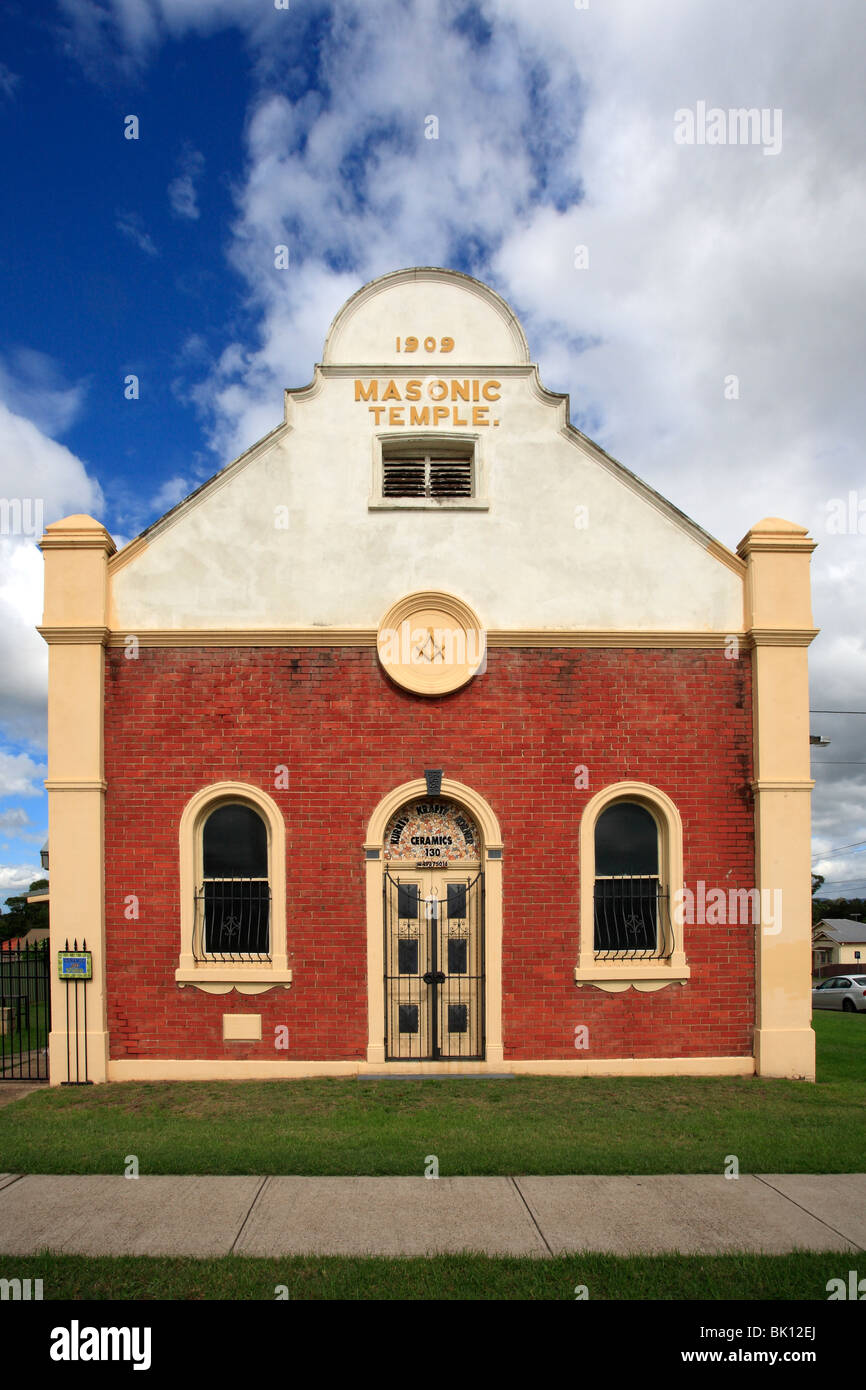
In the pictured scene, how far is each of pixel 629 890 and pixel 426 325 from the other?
7.33 m

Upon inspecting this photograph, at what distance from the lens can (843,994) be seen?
93.8 feet

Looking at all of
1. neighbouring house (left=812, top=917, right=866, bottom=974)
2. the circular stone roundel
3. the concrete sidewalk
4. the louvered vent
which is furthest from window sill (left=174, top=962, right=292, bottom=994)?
neighbouring house (left=812, top=917, right=866, bottom=974)

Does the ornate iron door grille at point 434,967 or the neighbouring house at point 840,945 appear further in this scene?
the neighbouring house at point 840,945

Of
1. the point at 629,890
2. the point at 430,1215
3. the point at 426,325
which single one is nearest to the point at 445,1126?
the point at 430,1215

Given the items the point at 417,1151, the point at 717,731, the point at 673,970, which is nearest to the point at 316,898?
the point at 417,1151

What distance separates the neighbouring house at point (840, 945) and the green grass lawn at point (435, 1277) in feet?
189

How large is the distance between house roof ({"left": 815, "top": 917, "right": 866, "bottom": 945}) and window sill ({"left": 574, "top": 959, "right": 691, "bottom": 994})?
56.4 m

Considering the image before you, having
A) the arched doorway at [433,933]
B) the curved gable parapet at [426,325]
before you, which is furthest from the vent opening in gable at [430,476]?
the arched doorway at [433,933]

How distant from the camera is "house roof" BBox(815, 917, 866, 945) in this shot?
193 ft

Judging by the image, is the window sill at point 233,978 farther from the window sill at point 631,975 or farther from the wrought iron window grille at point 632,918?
the wrought iron window grille at point 632,918

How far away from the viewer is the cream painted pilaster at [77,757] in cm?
987

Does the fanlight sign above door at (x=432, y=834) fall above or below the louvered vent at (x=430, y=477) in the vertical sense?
below

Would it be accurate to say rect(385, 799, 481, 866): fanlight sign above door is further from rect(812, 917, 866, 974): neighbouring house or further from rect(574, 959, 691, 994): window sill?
rect(812, 917, 866, 974): neighbouring house

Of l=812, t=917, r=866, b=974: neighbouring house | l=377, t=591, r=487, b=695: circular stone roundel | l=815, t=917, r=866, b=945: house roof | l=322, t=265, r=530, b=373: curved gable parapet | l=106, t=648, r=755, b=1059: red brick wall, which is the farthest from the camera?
l=815, t=917, r=866, b=945: house roof
